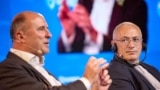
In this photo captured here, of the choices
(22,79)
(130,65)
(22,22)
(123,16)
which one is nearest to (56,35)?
(123,16)

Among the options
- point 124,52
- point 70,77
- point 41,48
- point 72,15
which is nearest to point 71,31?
point 72,15

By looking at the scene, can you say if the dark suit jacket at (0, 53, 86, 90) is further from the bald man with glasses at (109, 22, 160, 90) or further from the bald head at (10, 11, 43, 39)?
the bald man with glasses at (109, 22, 160, 90)

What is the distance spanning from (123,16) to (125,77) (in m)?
1.35

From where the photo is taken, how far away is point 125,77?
221 centimetres

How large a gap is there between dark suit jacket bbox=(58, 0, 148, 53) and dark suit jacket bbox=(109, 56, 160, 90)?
111 centimetres

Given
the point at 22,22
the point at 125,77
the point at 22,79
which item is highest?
the point at 22,22

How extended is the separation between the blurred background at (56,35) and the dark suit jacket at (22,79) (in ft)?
5.29

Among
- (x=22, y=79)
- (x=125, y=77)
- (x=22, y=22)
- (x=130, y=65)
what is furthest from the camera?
(x=130, y=65)

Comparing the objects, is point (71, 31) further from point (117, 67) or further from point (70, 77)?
point (117, 67)

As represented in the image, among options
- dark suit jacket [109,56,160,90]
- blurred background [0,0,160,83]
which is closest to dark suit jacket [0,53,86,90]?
dark suit jacket [109,56,160,90]

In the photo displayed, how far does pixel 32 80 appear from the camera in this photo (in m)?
1.69

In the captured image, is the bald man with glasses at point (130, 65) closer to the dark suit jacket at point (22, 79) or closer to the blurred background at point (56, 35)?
the dark suit jacket at point (22, 79)

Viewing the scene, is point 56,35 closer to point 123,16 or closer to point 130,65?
point 123,16

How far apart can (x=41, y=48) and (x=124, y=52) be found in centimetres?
71
